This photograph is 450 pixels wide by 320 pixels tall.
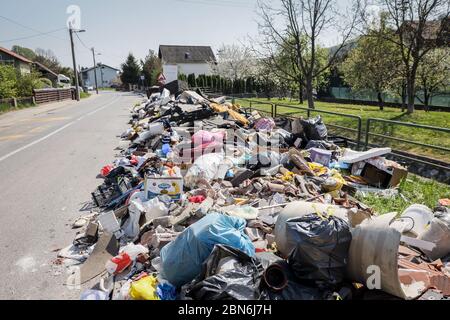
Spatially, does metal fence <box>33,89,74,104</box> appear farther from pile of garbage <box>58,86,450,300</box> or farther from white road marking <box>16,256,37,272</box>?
white road marking <box>16,256,37,272</box>

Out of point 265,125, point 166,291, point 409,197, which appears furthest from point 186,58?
point 166,291

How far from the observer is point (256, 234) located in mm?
4043

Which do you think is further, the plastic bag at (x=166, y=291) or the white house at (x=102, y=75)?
the white house at (x=102, y=75)

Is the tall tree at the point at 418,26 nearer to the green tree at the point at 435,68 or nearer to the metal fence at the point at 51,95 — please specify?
the green tree at the point at 435,68

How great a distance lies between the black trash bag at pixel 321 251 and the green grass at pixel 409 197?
2.44 m

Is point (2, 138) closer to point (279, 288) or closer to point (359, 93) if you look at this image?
point (279, 288)

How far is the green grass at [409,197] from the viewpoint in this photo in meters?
5.28

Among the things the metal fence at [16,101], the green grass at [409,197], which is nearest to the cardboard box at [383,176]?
the green grass at [409,197]

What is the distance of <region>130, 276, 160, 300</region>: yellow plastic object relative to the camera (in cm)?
297

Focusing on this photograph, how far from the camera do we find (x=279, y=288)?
274 cm

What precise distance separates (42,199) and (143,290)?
13.4 ft

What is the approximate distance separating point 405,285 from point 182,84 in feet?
70.1
